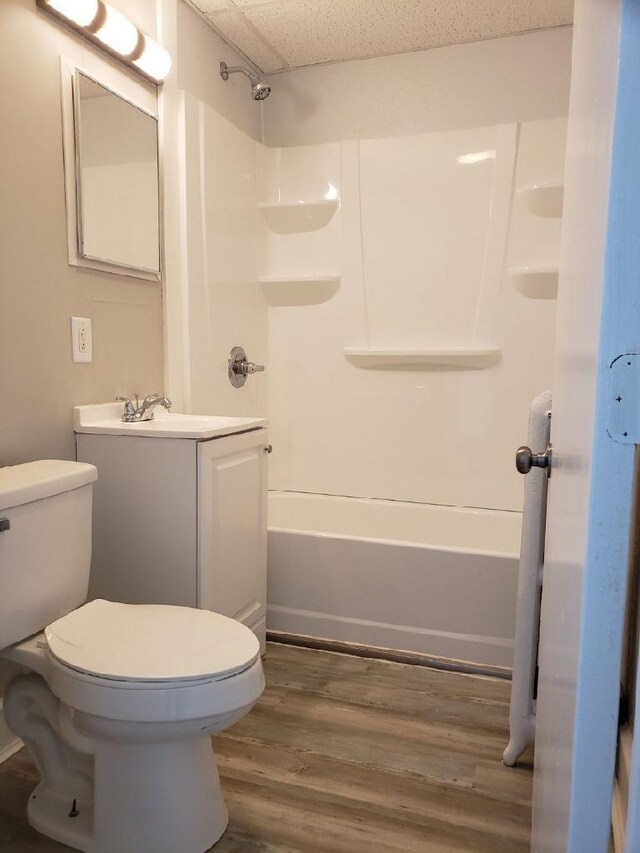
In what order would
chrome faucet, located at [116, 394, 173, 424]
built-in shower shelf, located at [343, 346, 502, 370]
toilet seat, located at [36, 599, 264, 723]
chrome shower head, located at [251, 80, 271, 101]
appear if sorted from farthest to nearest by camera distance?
1. built-in shower shelf, located at [343, 346, 502, 370]
2. chrome shower head, located at [251, 80, 271, 101]
3. chrome faucet, located at [116, 394, 173, 424]
4. toilet seat, located at [36, 599, 264, 723]

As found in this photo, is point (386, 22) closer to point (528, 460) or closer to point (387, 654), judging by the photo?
point (528, 460)

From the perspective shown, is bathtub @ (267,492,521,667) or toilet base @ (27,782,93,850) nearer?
toilet base @ (27,782,93,850)

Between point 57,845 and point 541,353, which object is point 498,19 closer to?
point 541,353

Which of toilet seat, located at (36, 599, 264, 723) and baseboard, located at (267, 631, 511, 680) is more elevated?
toilet seat, located at (36, 599, 264, 723)

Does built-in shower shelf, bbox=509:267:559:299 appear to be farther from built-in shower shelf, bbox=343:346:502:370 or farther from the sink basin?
the sink basin

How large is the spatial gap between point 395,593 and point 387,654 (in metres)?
0.23

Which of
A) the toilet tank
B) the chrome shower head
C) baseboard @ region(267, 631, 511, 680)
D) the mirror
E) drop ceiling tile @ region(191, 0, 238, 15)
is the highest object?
drop ceiling tile @ region(191, 0, 238, 15)

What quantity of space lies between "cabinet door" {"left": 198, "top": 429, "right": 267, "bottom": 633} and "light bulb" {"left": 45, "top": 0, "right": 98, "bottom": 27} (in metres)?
1.28

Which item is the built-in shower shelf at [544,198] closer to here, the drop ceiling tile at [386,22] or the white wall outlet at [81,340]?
the drop ceiling tile at [386,22]

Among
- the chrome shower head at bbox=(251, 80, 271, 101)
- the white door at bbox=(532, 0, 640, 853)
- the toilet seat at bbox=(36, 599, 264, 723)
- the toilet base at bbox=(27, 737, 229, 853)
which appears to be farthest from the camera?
the chrome shower head at bbox=(251, 80, 271, 101)

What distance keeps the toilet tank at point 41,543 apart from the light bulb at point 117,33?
132 cm

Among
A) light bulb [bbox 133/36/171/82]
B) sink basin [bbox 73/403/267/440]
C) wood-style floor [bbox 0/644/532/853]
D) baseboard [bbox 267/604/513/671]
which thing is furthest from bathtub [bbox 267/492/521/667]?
light bulb [bbox 133/36/171/82]

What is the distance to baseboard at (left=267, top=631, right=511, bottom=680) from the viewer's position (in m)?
2.22

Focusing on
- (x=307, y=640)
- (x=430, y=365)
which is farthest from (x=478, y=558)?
(x=430, y=365)
